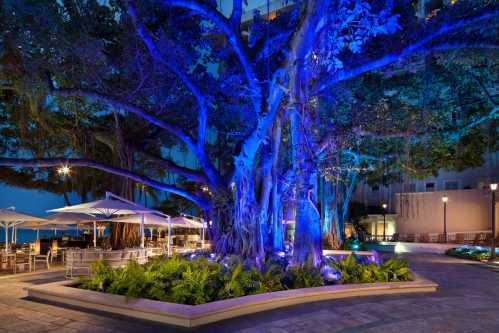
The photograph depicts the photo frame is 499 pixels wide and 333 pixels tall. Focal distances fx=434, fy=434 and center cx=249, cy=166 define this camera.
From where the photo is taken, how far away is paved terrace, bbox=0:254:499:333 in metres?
7.00

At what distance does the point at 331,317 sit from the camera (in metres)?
7.84

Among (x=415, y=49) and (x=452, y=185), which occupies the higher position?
(x=415, y=49)

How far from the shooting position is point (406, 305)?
29.4ft

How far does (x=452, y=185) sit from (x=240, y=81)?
24.3 m

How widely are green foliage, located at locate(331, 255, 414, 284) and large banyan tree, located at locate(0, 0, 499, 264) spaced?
0.90 m

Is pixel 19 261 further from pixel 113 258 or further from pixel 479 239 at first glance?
pixel 479 239

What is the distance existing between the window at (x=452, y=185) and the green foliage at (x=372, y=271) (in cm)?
2408

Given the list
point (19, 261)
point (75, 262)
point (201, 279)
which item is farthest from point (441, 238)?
point (19, 261)

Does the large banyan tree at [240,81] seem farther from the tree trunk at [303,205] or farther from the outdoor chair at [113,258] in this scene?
the outdoor chair at [113,258]

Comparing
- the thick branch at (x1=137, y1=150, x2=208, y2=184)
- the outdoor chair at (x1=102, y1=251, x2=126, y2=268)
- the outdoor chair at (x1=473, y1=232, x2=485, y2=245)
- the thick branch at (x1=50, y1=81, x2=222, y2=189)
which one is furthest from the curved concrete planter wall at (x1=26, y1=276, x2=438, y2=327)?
the outdoor chair at (x1=473, y1=232, x2=485, y2=245)

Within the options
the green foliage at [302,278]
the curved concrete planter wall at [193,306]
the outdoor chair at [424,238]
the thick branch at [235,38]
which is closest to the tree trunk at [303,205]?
the green foliage at [302,278]

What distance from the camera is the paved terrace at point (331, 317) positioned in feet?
23.0

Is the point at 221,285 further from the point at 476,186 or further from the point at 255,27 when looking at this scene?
the point at 476,186

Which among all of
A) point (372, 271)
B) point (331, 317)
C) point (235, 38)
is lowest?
point (331, 317)
